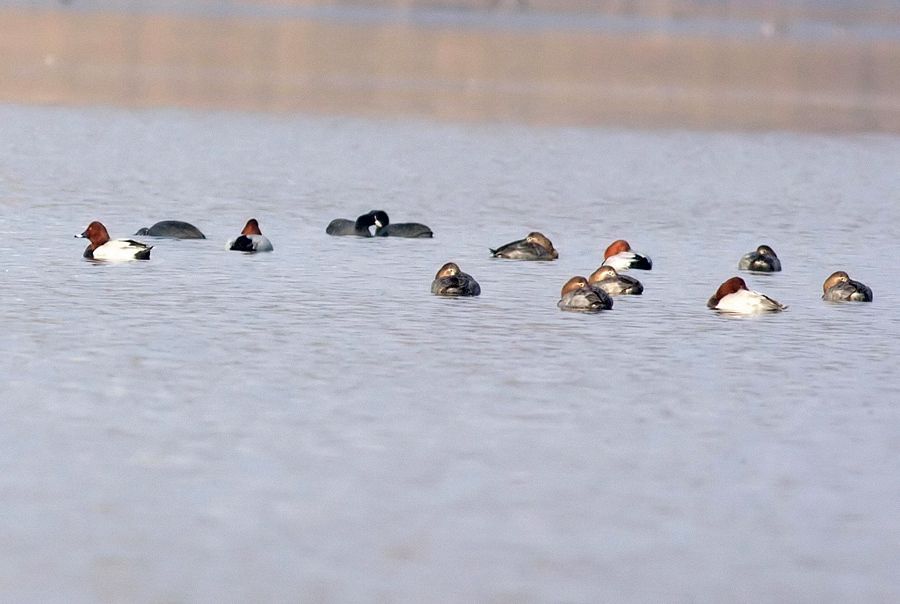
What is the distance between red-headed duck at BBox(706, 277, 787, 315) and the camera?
736 inches

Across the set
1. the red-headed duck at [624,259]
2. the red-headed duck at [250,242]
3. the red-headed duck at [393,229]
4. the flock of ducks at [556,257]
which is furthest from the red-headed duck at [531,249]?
the red-headed duck at [250,242]

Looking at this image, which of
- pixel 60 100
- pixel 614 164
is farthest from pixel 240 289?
pixel 60 100

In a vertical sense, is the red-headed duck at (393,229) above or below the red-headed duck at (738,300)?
above

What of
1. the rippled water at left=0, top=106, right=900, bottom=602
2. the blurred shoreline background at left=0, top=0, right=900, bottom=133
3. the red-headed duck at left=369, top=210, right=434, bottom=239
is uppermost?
the blurred shoreline background at left=0, top=0, right=900, bottom=133

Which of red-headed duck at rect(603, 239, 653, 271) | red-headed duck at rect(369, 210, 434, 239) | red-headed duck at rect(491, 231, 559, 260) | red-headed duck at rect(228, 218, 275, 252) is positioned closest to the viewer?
red-headed duck at rect(603, 239, 653, 271)

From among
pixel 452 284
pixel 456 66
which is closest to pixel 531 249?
pixel 452 284

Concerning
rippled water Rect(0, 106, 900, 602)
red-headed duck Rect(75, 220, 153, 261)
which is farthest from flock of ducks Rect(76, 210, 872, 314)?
rippled water Rect(0, 106, 900, 602)

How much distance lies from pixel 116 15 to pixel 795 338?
107899 millimetres

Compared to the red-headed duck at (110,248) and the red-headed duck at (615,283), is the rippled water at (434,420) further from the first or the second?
the red-headed duck at (615,283)

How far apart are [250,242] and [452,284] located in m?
4.18

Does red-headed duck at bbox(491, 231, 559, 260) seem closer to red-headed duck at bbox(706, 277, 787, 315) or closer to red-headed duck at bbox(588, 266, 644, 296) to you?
red-headed duck at bbox(588, 266, 644, 296)

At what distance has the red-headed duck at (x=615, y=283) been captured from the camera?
19641 millimetres

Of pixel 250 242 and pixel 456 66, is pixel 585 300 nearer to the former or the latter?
pixel 250 242

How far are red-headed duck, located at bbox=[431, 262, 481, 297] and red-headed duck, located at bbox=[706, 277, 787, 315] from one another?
2.50 meters
